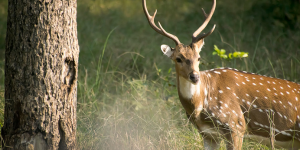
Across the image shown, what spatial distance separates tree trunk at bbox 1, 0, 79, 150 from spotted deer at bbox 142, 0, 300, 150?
1.18m

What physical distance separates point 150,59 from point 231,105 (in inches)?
136

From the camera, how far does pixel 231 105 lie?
12.9 feet

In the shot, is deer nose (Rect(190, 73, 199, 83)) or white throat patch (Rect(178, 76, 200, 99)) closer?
deer nose (Rect(190, 73, 199, 83))

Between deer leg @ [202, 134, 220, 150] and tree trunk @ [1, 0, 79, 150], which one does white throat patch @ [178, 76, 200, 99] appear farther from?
tree trunk @ [1, 0, 79, 150]

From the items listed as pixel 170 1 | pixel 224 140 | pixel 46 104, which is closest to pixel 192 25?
pixel 170 1

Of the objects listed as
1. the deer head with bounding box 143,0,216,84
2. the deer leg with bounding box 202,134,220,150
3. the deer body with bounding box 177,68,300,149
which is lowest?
the deer leg with bounding box 202,134,220,150

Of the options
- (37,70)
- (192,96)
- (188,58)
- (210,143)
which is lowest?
(210,143)

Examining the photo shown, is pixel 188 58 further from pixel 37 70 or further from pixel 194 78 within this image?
pixel 37 70

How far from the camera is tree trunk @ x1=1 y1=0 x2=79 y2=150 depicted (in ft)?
10.2

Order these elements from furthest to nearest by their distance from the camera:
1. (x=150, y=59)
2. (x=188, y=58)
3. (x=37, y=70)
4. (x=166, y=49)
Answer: (x=150, y=59), (x=166, y=49), (x=188, y=58), (x=37, y=70)

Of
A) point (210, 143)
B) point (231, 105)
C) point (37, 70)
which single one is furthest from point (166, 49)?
point (37, 70)

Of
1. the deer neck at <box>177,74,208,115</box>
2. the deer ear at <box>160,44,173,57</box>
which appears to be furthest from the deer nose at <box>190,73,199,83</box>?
the deer ear at <box>160,44,173,57</box>

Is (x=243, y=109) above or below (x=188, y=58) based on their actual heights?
below

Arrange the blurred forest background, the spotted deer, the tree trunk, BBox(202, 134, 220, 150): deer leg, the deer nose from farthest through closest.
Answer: the blurred forest background, BBox(202, 134, 220, 150): deer leg, the spotted deer, the deer nose, the tree trunk
